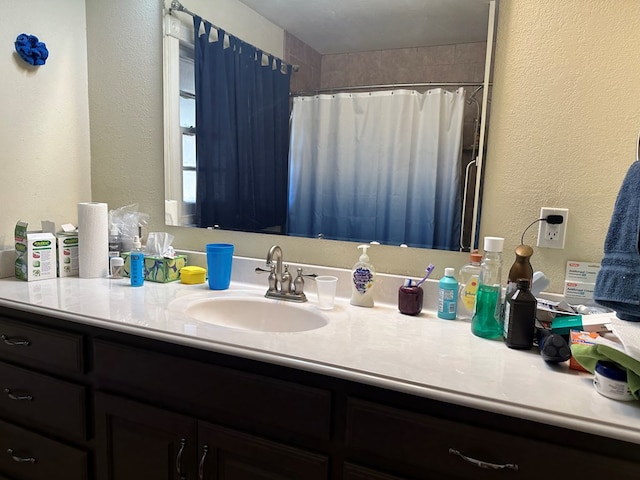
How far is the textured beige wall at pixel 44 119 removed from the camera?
1.66m

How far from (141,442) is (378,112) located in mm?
1210

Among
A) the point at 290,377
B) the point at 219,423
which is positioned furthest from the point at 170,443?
the point at 290,377

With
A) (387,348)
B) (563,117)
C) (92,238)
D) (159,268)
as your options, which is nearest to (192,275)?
(159,268)

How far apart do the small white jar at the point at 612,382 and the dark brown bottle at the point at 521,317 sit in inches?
8.3

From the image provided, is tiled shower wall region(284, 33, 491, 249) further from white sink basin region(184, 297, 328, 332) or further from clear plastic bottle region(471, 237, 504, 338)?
white sink basin region(184, 297, 328, 332)

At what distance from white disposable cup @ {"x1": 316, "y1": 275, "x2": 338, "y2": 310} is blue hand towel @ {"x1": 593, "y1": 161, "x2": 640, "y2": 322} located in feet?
2.38

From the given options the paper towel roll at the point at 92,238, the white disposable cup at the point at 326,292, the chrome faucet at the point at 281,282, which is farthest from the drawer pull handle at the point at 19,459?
the white disposable cup at the point at 326,292

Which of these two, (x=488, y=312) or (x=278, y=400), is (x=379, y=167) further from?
(x=278, y=400)

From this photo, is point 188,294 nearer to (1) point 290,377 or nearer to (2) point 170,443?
(2) point 170,443

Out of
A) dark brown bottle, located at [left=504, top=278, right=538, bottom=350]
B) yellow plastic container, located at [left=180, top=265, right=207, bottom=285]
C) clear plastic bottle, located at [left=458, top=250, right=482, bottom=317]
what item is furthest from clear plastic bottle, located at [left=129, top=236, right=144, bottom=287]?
dark brown bottle, located at [left=504, top=278, right=538, bottom=350]

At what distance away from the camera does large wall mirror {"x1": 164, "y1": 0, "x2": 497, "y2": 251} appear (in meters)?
1.35

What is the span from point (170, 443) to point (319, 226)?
32.3 inches

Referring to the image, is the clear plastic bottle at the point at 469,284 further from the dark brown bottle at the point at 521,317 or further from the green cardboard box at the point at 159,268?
the green cardboard box at the point at 159,268

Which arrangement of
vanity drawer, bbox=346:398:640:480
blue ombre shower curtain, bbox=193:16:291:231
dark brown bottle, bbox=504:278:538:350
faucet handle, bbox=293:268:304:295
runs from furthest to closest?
blue ombre shower curtain, bbox=193:16:291:231, faucet handle, bbox=293:268:304:295, dark brown bottle, bbox=504:278:538:350, vanity drawer, bbox=346:398:640:480
